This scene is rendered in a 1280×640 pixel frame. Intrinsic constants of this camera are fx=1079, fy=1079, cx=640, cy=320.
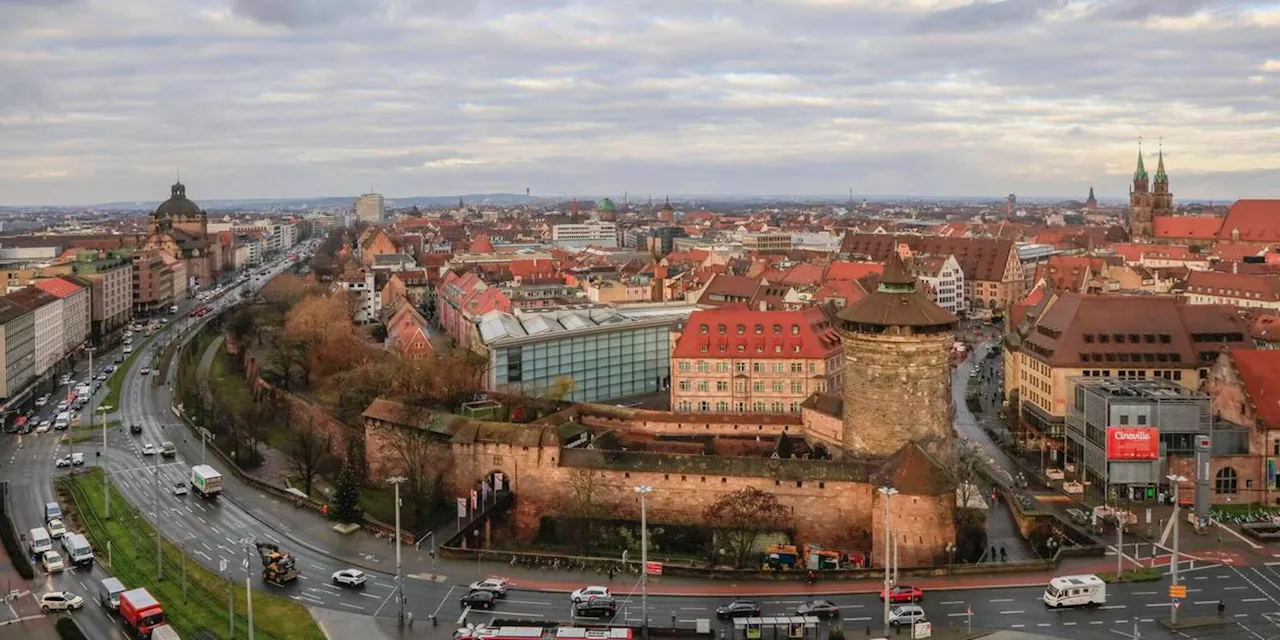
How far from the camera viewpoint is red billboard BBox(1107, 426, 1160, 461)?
2808 inches

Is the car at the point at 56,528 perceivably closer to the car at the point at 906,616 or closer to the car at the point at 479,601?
the car at the point at 479,601

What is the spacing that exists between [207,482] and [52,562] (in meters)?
15.0

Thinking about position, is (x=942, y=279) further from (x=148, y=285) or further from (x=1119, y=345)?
(x=148, y=285)

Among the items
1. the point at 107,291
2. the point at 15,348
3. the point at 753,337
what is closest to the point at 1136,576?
the point at 753,337

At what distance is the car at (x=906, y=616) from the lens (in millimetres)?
50125

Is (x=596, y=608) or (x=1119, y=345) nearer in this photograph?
(x=596, y=608)

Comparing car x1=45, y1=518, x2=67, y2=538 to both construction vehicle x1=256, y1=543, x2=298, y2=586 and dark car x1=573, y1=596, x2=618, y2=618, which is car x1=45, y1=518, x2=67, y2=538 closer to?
construction vehicle x1=256, y1=543, x2=298, y2=586

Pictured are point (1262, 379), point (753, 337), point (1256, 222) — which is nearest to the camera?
point (1262, 379)

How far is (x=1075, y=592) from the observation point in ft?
172

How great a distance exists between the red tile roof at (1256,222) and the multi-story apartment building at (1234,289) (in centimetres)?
5702

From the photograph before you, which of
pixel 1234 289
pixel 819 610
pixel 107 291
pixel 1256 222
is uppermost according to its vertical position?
pixel 1256 222

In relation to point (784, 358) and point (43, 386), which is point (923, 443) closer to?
point (784, 358)

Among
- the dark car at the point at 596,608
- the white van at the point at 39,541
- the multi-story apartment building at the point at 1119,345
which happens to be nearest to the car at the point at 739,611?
the dark car at the point at 596,608

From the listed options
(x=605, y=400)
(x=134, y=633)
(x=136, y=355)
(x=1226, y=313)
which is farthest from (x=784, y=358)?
(x=136, y=355)
